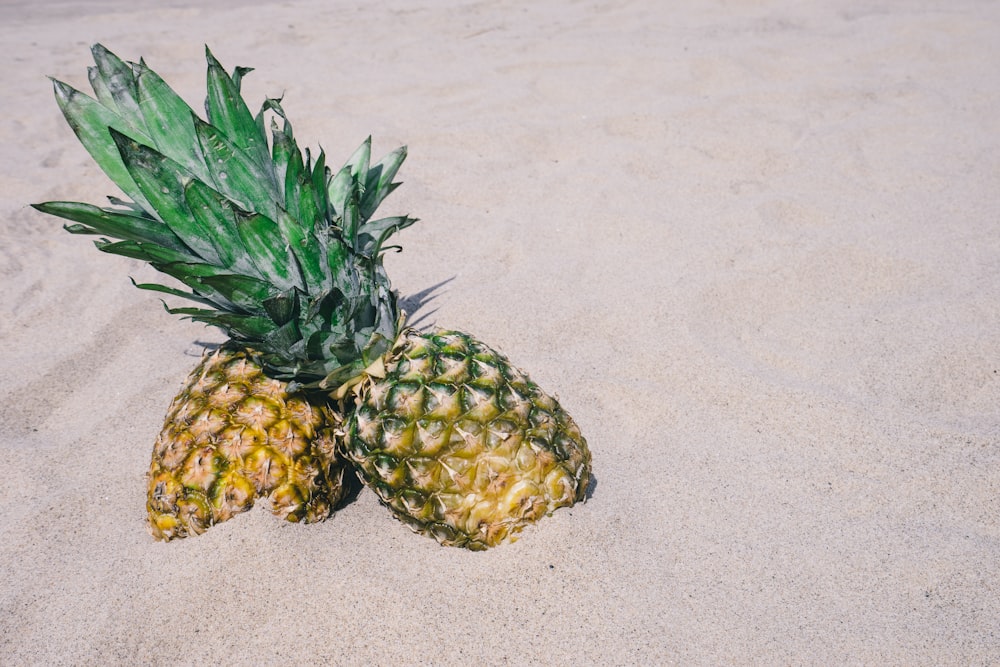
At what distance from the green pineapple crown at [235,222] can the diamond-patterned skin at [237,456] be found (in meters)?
0.14

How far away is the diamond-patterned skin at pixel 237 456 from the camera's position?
2.00 meters

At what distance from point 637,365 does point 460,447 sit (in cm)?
117

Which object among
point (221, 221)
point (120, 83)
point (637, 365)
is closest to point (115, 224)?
point (221, 221)

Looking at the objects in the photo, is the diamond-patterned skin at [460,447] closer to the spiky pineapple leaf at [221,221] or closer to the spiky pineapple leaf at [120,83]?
the spiky pineapple leaf at [221,221]

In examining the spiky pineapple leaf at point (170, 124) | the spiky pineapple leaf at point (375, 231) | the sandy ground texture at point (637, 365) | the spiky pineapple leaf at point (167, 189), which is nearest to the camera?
the spiky pineapple leaf at point (167, 189)

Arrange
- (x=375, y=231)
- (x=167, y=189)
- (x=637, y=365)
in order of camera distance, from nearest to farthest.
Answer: (x=167, y=189) → (x=375, y=231) → (x=637, y=365)

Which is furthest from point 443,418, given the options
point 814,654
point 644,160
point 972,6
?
point 972,6

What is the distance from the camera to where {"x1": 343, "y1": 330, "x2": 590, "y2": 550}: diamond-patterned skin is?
6.04ft

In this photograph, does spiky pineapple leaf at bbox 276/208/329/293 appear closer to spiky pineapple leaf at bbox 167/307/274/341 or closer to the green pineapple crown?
the green pineapple crown

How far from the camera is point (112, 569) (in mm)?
2121

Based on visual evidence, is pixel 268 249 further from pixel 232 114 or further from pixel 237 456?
pixel 237 456

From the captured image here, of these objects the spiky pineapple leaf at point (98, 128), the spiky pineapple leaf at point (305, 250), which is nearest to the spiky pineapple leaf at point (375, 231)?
the spiky pineapple leaf at point (305, 250)

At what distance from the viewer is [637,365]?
280 centimetres

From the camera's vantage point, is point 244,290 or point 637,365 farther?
point 637,365
